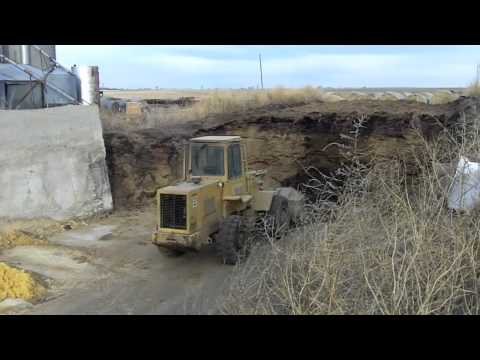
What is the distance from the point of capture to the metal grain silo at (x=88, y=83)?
20312 mm

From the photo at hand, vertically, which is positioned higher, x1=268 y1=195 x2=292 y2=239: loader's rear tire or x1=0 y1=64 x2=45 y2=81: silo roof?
x1=0 y1=64 x2=45 y2=81: silo roof

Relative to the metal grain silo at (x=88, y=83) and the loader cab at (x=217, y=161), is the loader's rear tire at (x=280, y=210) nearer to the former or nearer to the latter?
the loader cab at (x=217, y=161)

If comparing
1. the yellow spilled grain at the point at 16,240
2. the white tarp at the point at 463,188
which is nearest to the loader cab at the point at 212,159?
the yellow spilled grain at the point at 16,240

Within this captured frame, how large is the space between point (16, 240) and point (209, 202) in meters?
4.50

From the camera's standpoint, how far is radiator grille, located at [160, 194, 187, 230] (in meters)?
8.81

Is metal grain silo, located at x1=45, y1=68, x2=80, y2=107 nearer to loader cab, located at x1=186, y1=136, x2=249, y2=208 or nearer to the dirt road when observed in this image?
the dirt road

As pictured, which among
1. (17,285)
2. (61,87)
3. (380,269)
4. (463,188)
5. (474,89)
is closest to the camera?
(380,269)

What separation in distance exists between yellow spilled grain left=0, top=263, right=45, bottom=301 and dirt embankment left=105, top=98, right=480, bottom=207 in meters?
5.67

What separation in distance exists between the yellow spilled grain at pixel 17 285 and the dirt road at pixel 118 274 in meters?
0.26

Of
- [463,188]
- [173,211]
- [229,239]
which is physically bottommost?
[229,239]

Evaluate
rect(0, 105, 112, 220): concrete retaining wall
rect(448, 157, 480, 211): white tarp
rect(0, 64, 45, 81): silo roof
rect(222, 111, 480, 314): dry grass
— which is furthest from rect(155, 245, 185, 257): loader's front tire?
rect(0, 64, 45, 81): silo roof

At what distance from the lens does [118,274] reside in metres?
9.12

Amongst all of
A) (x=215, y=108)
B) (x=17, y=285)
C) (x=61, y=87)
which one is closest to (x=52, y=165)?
(x=17, y=285)

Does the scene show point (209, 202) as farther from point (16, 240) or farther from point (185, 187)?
point (16, 240)
